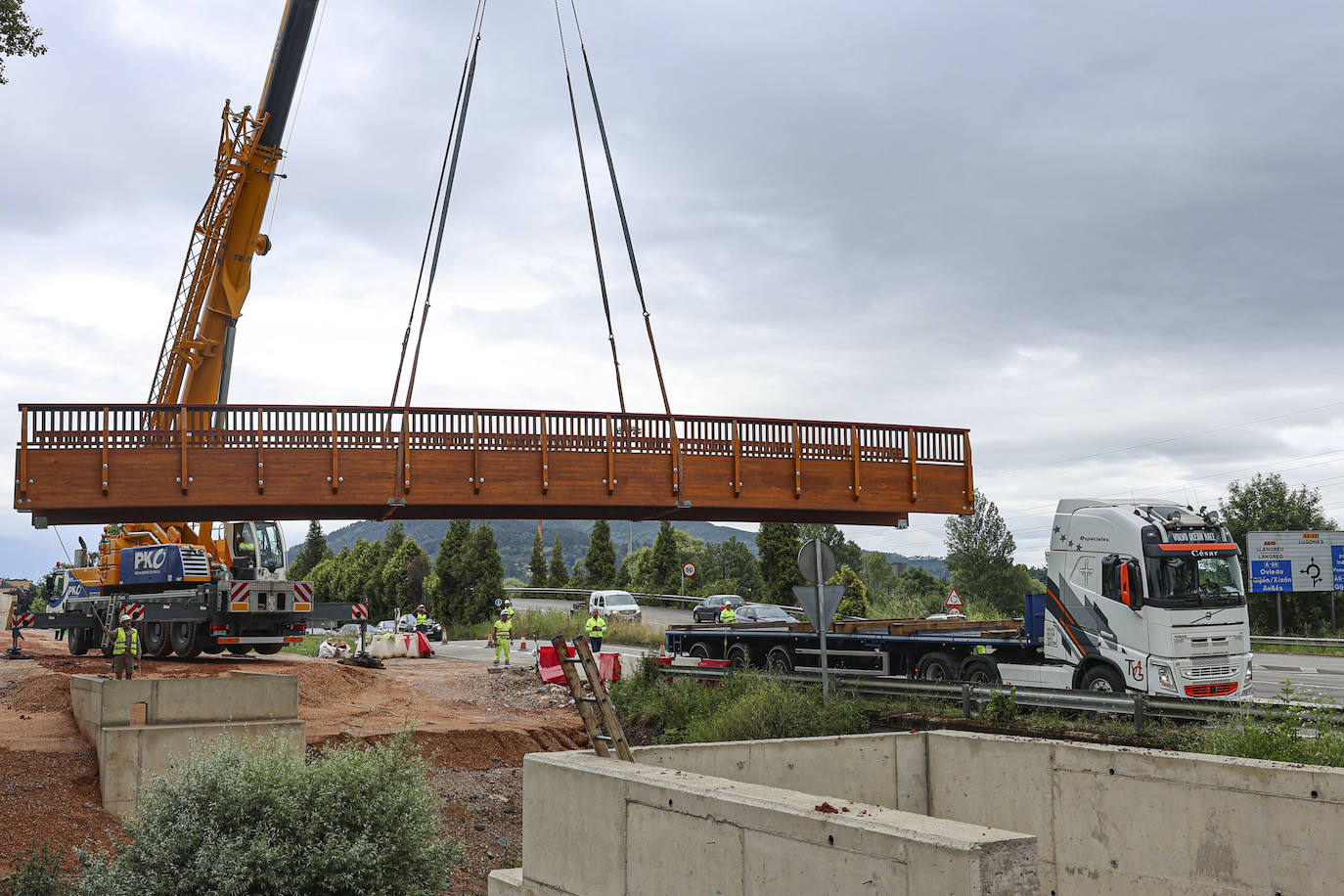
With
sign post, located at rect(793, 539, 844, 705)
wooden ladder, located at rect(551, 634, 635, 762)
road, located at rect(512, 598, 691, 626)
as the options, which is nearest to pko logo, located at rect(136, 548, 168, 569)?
sign post, located at rect(793, 539, 844, 705)

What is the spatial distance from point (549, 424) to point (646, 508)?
1983 mm

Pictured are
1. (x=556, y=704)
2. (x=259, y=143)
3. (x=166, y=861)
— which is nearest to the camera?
(x=166, y=861)

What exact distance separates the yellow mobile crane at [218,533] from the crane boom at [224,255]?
18 millimetres

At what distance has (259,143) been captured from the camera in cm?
2012

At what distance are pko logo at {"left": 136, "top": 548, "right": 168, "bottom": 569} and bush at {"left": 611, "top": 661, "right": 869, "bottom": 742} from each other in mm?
9112

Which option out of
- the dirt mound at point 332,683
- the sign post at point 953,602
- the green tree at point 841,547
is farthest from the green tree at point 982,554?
the dirt mound at point 332,683

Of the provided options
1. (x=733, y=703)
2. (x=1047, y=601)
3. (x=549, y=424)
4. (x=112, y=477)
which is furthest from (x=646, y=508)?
(x=112, y=477)

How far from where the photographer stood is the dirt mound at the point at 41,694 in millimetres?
16891

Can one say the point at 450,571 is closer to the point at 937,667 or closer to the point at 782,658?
the point at 782,658

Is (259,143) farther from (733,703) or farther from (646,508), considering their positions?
(733,703)

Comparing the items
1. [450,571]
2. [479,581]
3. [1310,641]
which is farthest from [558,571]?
[1310,641]

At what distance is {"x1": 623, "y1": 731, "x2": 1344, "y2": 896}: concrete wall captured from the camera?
662cm

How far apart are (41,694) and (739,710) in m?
11.0

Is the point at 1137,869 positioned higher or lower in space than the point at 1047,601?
lower
